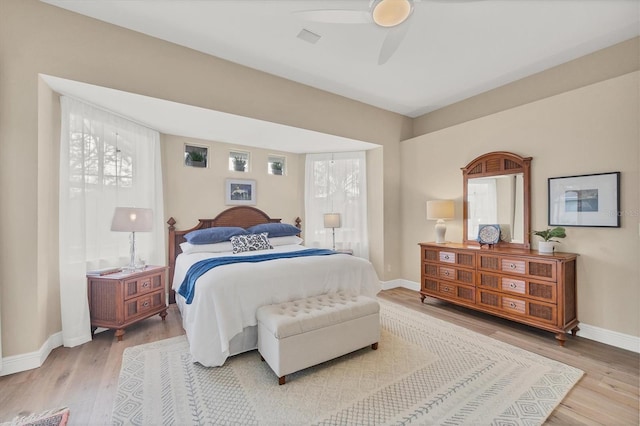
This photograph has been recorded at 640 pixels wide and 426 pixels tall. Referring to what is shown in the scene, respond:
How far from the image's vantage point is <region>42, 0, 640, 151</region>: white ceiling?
8.07 ft

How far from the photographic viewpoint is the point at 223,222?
4605 millimetres

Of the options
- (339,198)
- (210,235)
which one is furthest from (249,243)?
(339,198)

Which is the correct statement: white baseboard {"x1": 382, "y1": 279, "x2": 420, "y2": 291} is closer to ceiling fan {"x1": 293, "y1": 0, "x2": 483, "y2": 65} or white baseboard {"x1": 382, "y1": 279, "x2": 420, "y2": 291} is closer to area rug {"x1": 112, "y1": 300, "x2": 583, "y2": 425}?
area rug {"x1": 112, "y1": 300, "x2": 583, "y2": 425}

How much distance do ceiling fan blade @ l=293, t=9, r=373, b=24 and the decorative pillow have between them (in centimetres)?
292

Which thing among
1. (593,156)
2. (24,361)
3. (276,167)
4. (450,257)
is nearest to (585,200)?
(593,156)

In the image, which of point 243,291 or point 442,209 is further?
point 442,209

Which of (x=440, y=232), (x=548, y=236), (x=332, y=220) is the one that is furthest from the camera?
(x=332, y=220)

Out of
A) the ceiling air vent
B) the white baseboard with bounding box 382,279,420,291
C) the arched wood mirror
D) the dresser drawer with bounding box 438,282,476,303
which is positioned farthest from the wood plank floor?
the ceiling air vent

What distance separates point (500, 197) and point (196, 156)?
4.58 metres

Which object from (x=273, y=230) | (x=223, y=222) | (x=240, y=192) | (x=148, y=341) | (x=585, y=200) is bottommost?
(x=148, y=341)

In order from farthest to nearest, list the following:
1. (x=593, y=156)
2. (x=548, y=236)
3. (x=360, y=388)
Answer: (x=548, y=236)
(x=593, y=156)
(x=360, y=388)

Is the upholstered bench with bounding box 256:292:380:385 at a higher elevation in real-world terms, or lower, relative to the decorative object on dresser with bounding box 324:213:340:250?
lower

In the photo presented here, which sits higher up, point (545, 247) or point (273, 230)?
point (273, 230)

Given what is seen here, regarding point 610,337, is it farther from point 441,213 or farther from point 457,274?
point 441,213
